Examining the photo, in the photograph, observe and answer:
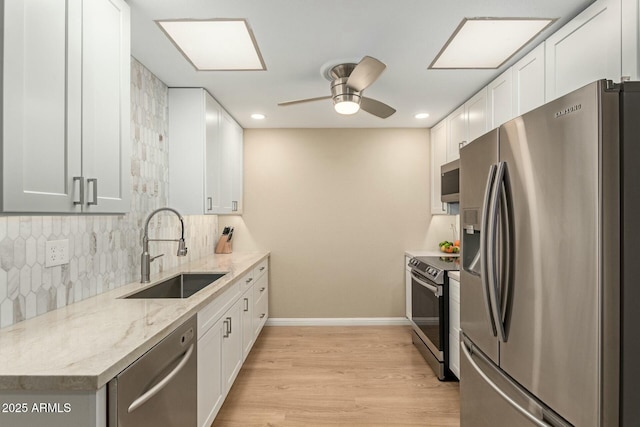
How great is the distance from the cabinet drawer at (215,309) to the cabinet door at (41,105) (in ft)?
2.85

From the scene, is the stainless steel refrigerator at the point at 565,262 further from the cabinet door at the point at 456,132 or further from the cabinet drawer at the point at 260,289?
the cabinet drawer at the point at 260,289

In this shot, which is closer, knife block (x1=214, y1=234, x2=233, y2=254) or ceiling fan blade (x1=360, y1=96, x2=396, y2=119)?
ceiling fan blade (x1=360, y1=96, x2=396, y2=119)

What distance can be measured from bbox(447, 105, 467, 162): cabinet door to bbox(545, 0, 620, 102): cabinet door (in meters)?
1.28

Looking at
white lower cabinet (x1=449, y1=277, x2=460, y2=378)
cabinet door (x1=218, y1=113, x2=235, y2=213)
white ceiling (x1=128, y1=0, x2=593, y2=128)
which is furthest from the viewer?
cabinet door (x1=218, y1=113, x2=235, y2=213)

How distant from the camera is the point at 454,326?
9.30 ft

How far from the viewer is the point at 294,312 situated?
14.5ft

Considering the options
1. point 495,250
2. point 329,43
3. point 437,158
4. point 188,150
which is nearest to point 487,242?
point 495,250

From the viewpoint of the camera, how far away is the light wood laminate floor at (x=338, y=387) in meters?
2.41

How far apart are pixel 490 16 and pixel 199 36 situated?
1599mm

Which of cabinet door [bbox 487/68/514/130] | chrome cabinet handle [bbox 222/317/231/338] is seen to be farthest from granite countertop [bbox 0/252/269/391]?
cabinet door [bbox 487/68/514/130]

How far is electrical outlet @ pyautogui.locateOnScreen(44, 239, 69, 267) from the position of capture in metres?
1.65

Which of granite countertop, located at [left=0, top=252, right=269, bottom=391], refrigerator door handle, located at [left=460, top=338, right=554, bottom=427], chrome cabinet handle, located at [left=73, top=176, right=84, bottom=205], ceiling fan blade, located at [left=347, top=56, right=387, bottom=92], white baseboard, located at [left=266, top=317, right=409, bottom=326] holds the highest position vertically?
ceiling fan blade, located at [left=347, top=56, right=387, bottom=92]

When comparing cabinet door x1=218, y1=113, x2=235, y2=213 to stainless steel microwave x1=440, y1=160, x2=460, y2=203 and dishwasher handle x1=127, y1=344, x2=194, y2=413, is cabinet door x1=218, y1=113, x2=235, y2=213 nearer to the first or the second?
dishwasher handle x1=127, y1=344, x2=194, y2=413

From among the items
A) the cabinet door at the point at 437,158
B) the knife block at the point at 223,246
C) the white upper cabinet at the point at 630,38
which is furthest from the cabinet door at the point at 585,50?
the knife block at the point at 223,246
